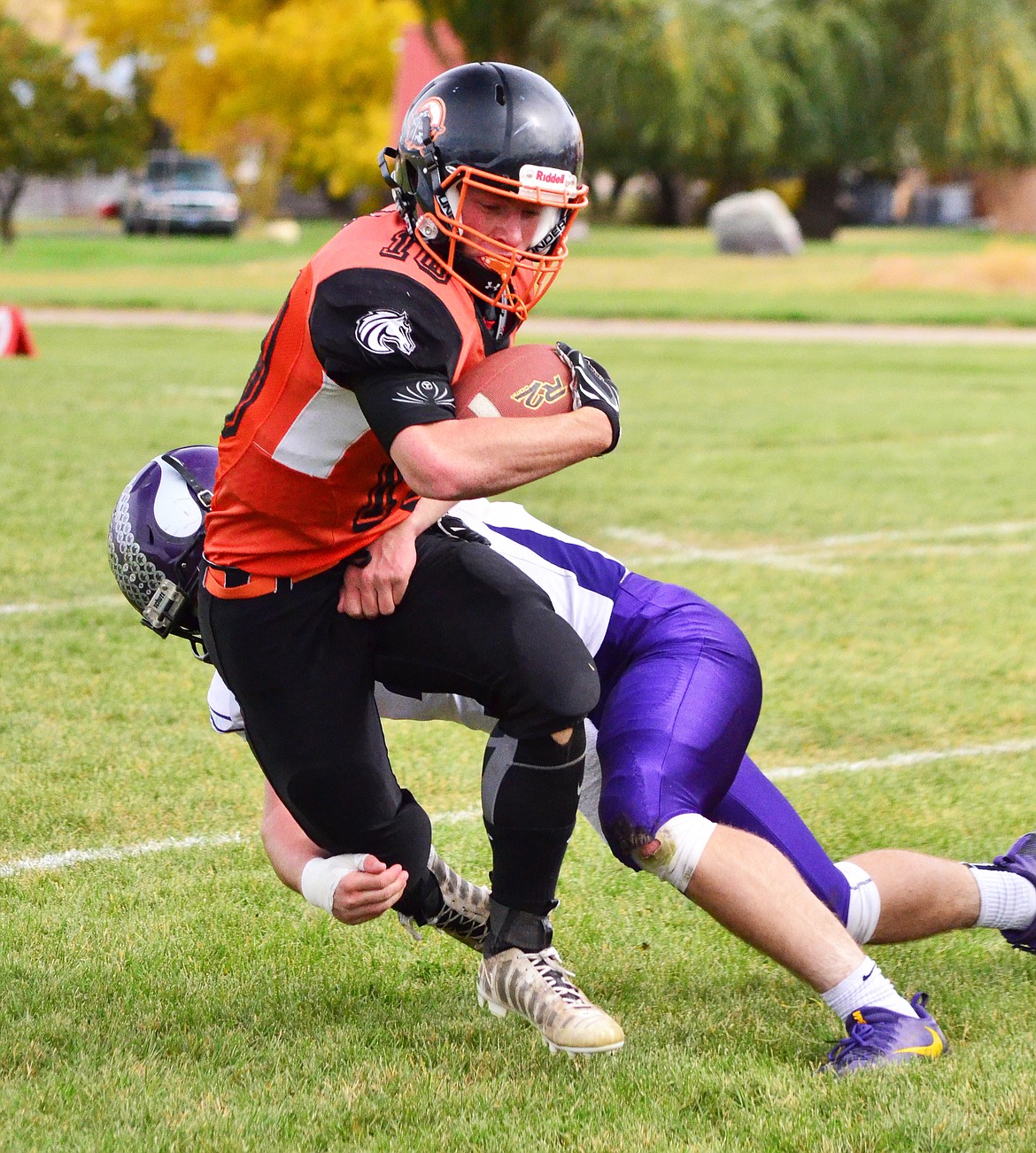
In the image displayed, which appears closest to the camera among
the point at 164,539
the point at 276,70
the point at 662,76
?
the point at 164,539

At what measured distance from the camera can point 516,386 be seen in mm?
3066

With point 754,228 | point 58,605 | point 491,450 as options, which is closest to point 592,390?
point 491,450

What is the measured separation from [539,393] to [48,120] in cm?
3981

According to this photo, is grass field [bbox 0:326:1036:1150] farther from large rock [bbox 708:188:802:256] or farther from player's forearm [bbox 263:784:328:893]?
large rock [bbox 708:188:802:256]

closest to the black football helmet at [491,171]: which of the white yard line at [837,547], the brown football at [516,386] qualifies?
the brown football at [516,386]

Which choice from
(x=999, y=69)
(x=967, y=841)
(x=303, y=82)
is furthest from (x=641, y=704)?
(x=303, y=82)

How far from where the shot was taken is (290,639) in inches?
125

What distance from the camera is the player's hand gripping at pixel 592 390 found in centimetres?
309

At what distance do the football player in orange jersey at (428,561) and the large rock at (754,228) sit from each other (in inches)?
1270

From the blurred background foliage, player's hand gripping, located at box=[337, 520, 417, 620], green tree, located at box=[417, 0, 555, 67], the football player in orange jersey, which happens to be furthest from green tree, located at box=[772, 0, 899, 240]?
player's hand gripping, located at box=[337, 520, 417, 620]

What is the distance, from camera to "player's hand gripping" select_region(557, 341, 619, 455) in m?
3.09

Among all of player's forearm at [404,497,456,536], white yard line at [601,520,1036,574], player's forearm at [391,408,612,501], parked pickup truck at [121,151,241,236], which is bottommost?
parked pickup truck at [121,151,241,236]

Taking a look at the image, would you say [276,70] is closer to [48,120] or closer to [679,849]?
[48,120]

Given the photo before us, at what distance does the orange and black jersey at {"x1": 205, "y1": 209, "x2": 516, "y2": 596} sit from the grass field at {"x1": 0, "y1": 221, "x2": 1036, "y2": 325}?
60.7 ft
